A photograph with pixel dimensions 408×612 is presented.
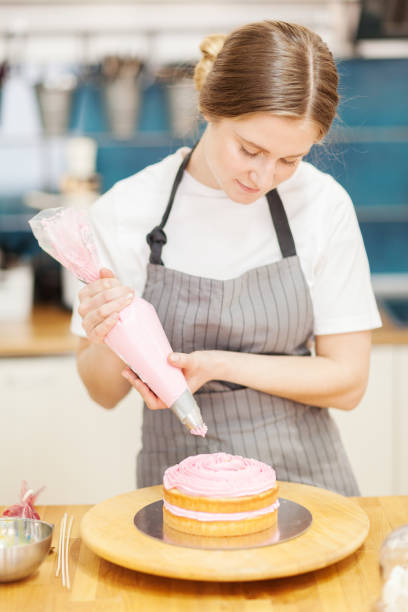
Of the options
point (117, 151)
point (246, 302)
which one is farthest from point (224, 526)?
point (117, 151)

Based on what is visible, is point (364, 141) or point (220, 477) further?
point (364, 141)

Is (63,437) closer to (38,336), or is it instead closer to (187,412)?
(38,336)

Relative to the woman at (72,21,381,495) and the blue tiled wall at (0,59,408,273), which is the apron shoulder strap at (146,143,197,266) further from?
the blue tiled wall at (0,59,408,273)

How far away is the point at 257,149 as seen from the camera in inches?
51.2

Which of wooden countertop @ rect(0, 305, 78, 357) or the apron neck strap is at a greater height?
the apron neck strap

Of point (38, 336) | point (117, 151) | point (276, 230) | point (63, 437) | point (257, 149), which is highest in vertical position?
point (257, 149)

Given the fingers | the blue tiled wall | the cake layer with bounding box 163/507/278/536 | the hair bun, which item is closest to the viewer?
the cake layer with bounding box 163/507/278/536

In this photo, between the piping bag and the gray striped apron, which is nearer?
the piping bag

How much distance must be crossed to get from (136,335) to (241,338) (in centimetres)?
37

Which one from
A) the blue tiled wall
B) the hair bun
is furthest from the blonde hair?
the blue tiled wall

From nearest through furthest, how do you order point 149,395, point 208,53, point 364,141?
point 149,395 → point 208,53 → point 364,141

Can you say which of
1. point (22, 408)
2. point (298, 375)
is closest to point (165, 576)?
point (298, 375)

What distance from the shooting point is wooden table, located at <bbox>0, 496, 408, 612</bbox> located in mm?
1024

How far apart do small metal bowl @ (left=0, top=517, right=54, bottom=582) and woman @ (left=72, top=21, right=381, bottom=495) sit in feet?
1.32
